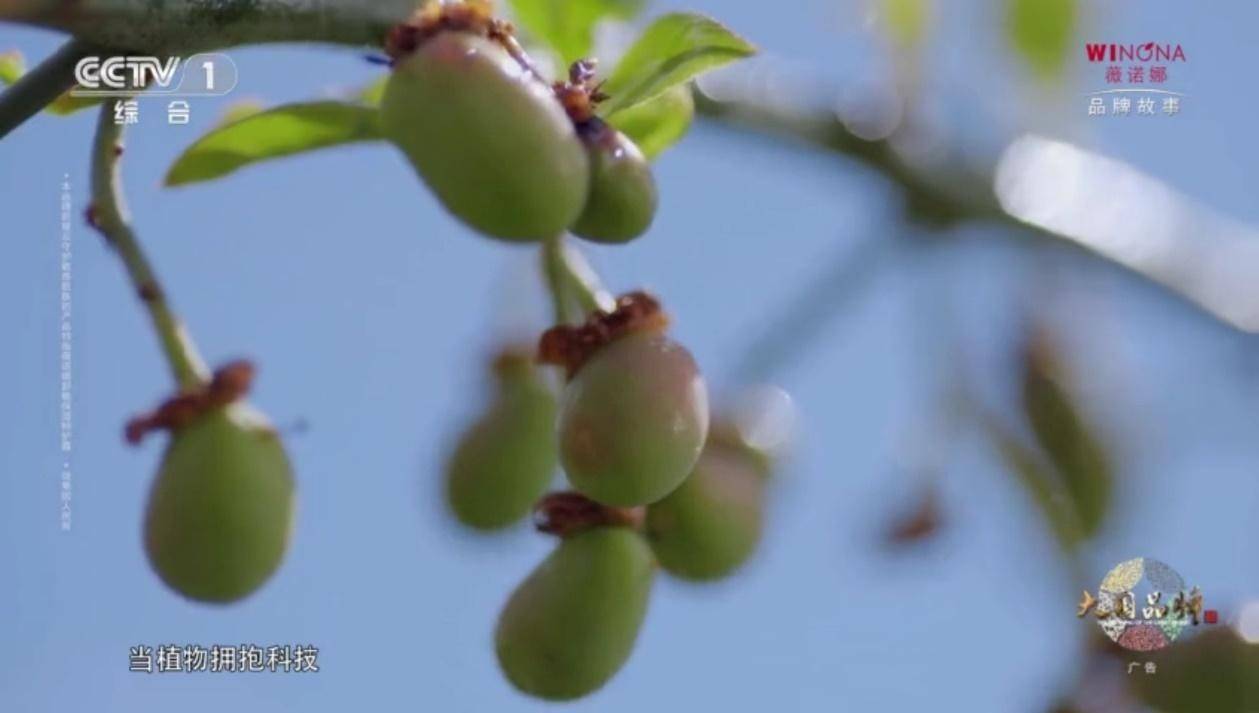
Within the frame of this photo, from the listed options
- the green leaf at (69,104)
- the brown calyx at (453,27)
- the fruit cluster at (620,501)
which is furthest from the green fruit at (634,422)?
the green leaf at (69,104)

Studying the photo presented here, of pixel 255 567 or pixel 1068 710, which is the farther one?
pixel 255 567

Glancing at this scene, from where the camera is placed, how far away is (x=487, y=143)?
1.78ft

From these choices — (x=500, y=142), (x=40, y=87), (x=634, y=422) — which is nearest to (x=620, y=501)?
(x=634, y=422)

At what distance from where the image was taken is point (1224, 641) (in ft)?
Answer: 1.95

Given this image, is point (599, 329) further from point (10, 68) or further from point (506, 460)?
point (10, 68)

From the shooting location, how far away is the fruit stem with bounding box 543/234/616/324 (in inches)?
25.9

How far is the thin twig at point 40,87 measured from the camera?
1.81ft

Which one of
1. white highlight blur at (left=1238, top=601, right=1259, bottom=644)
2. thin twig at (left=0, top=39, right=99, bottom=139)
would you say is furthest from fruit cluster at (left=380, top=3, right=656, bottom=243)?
white highlight blur at (left=1238, top=601, right=1259, bottom=644)

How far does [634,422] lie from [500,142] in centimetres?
11

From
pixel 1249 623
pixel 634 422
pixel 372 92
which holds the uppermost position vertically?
pixel 372 92

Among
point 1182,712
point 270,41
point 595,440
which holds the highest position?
point 270,41

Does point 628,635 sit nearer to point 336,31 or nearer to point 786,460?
point 786,460

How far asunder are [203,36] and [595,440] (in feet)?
0.64

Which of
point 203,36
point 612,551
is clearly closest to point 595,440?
point 612,551
